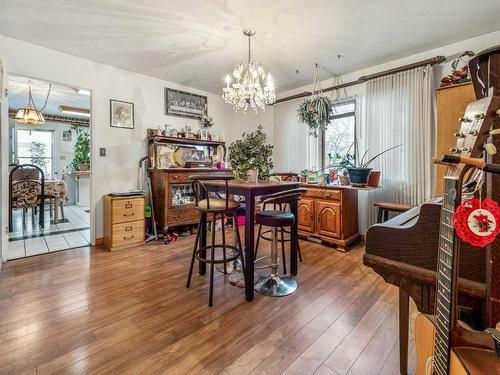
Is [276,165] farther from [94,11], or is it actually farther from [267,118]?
[94,11]

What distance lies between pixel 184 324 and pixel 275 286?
0.84 m

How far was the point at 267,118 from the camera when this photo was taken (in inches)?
194

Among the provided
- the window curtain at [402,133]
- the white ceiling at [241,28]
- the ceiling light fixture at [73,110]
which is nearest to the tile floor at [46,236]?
the white ceiling at [241,28]

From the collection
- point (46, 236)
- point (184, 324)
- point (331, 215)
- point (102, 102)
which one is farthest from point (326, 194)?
point (46, 236)

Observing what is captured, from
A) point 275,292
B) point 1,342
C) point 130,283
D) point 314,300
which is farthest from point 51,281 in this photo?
point 314,300

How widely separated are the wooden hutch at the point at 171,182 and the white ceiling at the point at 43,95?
174 cm

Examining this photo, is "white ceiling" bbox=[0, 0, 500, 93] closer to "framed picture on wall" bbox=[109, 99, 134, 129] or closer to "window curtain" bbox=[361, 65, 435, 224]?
"window curtain" bbox=[361, 65, 435, 224]

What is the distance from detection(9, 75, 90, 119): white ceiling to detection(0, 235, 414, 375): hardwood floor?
11.4 feet

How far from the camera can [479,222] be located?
Result: 2.06 feet

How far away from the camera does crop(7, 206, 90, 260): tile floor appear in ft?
10.5

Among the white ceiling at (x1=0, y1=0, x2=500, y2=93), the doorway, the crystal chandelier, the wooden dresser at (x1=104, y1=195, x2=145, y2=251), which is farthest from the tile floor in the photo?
the crystal chandelier

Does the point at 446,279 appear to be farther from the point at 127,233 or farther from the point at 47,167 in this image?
the point at 47,167

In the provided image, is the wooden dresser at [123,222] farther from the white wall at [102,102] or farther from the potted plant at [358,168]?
the potted plant at [358,168]

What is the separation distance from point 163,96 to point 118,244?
2.41 m
